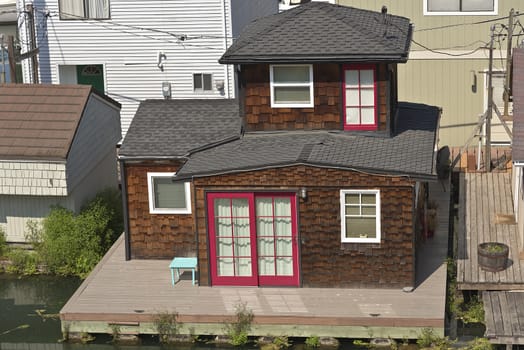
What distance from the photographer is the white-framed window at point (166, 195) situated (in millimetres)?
22625

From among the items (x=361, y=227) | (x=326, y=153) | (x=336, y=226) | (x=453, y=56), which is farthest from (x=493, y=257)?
(x=453, y=56)

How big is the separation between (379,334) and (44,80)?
61.0ft

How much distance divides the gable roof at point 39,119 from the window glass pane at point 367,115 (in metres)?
6.59

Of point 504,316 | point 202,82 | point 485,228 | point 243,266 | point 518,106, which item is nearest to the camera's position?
point 504,316

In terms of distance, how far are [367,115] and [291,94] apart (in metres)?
1.65

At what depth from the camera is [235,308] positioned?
20.1 m

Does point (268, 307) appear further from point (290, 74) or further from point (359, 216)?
point (290, 74)

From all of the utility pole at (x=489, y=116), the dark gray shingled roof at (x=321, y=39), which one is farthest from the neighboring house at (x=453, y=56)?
the dark gray shingled roof at (x=321, y=39)

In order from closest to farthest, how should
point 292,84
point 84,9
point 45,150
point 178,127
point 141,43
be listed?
point 292,84 < point 178,127 < point 45,150 < point 141,43 < point 84,9

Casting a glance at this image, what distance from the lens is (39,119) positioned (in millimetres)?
24312

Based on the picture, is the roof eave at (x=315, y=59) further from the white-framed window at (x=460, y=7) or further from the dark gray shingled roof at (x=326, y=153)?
the white-framed window at (x=460, y=7)

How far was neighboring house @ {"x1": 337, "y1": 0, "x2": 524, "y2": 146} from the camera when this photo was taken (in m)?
31.2

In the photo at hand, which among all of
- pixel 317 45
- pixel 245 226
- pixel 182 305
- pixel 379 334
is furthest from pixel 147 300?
pixel 317 45

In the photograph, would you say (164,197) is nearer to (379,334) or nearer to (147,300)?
(147,300)
